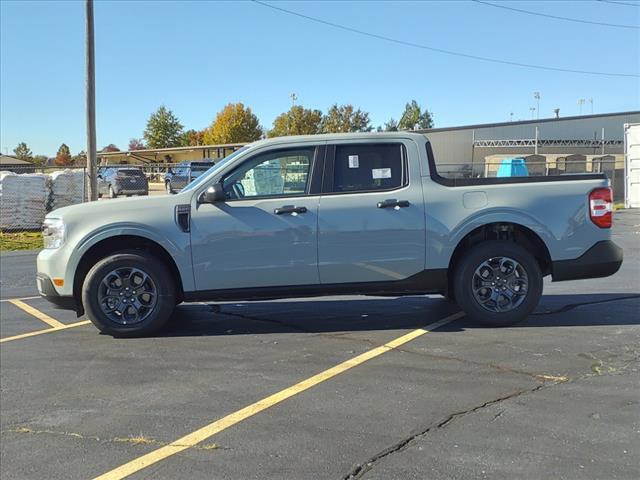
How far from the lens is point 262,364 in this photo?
4969 mm

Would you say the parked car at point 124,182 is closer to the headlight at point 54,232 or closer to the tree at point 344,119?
the headlight at point 54,232

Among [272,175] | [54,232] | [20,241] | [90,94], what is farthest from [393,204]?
[20,241]

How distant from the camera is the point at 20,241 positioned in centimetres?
1633

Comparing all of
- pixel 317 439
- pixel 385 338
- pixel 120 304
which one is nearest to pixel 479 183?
pixel 385 338

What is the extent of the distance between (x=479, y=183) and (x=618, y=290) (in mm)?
3113

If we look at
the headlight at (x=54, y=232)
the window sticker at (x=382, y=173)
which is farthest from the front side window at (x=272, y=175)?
the headlight at (x=54, y=232)

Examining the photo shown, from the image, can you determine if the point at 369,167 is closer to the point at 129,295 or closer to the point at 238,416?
the point at 129,295

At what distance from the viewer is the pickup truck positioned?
5652 mm

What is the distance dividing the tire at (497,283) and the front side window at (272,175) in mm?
1766

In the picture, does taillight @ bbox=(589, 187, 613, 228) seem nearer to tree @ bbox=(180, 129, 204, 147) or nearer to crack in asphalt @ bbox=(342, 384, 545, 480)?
crack in asphalt @ bbox=(342, 384, 545, 480)

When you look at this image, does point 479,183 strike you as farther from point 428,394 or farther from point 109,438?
point 109,438

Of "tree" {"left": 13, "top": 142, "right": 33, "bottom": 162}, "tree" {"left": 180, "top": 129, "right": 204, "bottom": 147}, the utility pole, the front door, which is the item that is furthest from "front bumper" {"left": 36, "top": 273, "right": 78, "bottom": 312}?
"tree" {"left": 13, "top": 142, "right": 33, "bottom": 162}

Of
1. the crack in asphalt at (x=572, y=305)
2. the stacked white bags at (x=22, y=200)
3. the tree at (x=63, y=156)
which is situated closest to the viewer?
the crack in asphalt at (x=572, y=305)

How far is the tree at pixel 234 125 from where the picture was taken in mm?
70312
